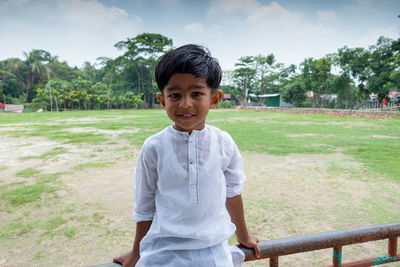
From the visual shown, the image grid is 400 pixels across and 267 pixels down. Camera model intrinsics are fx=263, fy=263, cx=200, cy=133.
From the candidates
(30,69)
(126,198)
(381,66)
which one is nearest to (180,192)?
(126,198)

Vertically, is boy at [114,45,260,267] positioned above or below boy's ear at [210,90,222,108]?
below

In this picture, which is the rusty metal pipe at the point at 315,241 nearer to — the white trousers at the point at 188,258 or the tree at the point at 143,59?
the white trousers at the point at 188,258


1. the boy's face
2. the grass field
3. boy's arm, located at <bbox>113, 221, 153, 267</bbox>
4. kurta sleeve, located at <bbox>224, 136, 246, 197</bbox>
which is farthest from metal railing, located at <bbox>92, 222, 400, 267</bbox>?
the grass field

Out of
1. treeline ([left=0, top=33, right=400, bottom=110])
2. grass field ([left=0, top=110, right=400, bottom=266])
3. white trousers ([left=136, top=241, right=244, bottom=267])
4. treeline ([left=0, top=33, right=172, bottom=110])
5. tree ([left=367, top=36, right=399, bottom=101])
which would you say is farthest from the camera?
treeline ([left=0, top=33, right=172, bottom=110])

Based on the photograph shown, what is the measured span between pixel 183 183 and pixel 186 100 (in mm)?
316

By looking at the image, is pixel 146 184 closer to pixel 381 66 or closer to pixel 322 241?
pixel 322 241

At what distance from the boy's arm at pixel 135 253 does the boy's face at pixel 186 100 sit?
41 cm

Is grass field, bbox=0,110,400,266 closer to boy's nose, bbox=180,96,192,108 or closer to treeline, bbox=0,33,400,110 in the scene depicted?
boy's nose, bbox=180,96,192,108

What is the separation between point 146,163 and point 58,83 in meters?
36.3

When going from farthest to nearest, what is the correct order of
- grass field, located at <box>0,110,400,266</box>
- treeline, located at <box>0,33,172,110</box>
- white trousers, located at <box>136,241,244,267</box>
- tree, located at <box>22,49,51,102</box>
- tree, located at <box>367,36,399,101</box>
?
tree, located at <box>22,49,51,102</box>
treeline, located at <box>0,33,172,110</box>
tree, located at <box>367,36,399,101</box>
grass field, located at <box>0,110,400,266</box>
white trousers, located at <box>136,241,244,267</box>

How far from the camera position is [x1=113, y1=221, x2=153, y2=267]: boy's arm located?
0.95 meters

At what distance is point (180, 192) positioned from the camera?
39.3 inches

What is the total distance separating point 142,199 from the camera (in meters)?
1.03

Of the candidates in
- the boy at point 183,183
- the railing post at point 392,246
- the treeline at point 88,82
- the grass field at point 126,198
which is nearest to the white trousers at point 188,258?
the boy at point 183,183
